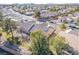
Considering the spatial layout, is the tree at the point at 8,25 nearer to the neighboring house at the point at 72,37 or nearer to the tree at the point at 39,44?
the tree at the point at 39,44

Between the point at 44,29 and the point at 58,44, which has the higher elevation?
the point at 44,29

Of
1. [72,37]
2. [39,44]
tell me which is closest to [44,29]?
[39,44]

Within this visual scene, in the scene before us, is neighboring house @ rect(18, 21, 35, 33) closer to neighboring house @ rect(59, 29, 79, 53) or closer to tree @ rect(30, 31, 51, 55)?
tree @ rect(30, 31, 51, 55)

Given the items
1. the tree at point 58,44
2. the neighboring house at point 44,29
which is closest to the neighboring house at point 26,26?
the neighboring house at point 44,29

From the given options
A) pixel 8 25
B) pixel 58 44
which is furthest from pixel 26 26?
pixel 58 44

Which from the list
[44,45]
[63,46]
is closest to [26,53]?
[44,45]

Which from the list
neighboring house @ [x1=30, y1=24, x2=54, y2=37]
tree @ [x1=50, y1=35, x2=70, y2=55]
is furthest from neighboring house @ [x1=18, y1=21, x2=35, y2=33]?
tree @ [x1=50, y1=35, x2=70, y2=55]

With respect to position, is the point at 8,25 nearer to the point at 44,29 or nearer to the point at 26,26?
the point at 26,26

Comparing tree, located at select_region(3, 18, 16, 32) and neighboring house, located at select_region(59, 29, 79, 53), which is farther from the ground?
tree, located at select_region(3, 18, 16, 32)
